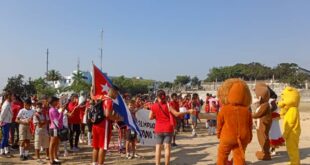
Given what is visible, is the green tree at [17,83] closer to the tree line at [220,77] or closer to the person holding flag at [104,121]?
the tree line at [220,77]

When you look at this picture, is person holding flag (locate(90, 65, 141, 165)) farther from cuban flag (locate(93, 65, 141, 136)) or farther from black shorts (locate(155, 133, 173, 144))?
black shorts (locate(155, 133, 173, 144))

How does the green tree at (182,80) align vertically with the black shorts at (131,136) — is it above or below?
above

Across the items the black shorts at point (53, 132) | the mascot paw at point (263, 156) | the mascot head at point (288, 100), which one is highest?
the mascot head at point (288, 100)

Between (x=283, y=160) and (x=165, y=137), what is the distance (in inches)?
147

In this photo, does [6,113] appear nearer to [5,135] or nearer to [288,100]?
[5,135]

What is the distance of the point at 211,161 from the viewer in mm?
9719

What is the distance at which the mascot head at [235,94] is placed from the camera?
21.3ft

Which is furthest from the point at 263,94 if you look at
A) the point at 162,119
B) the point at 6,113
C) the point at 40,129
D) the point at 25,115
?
the point at 6,113

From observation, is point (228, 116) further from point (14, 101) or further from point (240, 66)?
point (240, 66)

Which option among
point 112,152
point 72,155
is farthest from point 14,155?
point 112,152

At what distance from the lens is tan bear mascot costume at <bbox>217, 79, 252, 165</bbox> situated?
638cm

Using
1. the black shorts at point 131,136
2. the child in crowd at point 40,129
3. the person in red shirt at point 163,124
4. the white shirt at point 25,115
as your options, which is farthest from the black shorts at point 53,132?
the person in red shirt at point 163,124

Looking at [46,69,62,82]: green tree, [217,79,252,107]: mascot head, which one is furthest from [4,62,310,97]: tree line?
[217,79,252,107]: mascot head

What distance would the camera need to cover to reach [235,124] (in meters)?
6.38
